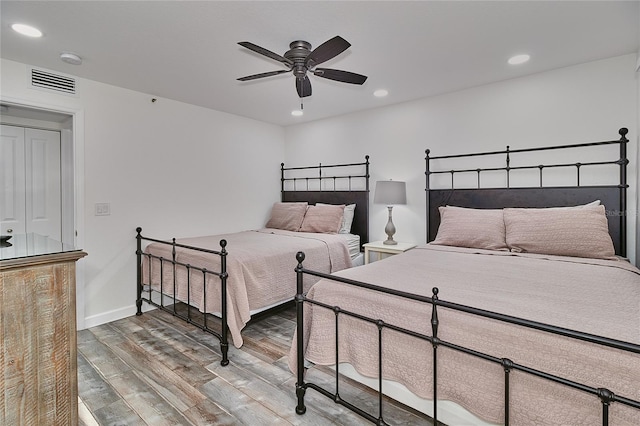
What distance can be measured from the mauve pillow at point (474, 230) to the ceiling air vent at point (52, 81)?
3.87 m

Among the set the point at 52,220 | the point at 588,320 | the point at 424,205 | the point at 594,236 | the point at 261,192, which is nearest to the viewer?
the point at 588,320

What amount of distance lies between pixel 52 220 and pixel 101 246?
0.92m

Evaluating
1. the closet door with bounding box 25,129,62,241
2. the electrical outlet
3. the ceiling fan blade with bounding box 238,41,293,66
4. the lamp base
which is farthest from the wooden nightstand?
the closet door with bounding box 25,129,62,241

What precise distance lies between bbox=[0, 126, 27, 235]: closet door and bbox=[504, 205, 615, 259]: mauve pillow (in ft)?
16.1

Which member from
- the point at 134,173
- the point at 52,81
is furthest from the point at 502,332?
the point at 52,81

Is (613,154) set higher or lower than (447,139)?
lower

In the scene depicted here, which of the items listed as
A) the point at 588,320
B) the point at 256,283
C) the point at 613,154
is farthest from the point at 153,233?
the point at 613,154

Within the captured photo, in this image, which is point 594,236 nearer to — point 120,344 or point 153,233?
point 120,344

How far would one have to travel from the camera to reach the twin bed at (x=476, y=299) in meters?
1.10

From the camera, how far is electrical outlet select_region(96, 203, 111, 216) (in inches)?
126

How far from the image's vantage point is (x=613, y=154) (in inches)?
108

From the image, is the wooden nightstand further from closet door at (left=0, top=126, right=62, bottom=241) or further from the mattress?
closet door at (left=0, top=126, right=62, bottom=241)

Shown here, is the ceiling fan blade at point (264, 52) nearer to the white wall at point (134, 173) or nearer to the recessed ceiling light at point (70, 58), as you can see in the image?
the recessed ceiling light at point (70, 58)

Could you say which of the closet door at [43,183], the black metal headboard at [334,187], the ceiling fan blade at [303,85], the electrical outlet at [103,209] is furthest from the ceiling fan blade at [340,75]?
the closet door at [43,183]
